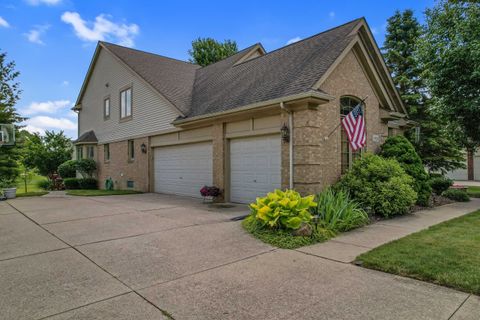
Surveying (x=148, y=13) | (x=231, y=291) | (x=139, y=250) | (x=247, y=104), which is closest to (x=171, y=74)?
(x=148, y=13)

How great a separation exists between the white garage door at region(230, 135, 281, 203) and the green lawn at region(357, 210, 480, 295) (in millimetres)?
4289

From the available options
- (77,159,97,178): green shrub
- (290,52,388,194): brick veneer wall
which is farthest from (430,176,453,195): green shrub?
(77,159,97,178): green shrub

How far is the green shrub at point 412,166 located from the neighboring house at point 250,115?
1093 millimetres

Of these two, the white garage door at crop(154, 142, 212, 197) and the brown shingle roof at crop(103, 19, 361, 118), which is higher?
the brown shingle roof at crop(103, 19, 361, 118)

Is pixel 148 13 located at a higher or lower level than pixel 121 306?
higher

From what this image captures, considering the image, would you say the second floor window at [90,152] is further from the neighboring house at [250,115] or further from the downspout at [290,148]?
the downspout at [290,148]

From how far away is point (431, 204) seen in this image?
35.5 ft

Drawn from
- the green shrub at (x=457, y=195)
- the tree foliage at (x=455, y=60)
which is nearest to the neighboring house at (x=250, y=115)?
the tree foliage at (x=455, y=60)

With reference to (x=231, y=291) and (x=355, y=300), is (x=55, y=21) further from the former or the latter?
Result: (x=355, y=300)

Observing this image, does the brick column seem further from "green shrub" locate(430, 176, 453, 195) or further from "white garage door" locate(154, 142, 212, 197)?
"green shrub" locate(430, 176, 453, 195)

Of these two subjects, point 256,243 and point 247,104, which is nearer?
point 256,243

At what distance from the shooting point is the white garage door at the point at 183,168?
40.4 feet

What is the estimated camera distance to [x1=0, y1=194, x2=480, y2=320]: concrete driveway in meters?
3.25

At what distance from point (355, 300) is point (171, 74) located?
1563 cm
